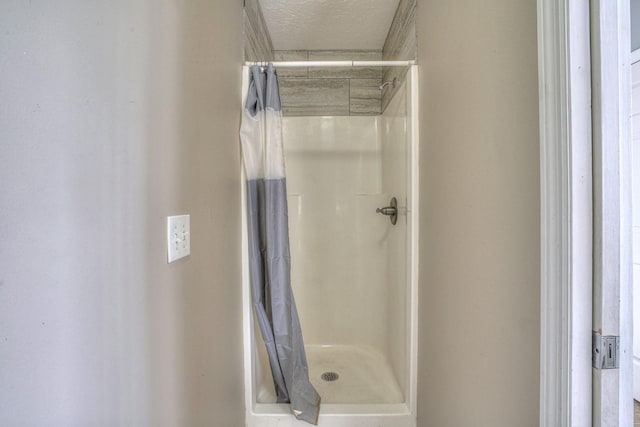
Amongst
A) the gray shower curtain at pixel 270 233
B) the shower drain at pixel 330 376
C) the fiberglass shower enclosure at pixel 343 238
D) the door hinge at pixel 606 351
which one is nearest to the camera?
the door hinge at pixel 606 351

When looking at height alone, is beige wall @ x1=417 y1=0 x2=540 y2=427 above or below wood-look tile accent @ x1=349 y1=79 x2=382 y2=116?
below

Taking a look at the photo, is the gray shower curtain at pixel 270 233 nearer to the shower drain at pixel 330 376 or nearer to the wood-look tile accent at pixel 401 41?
the shower drain at pixel 330 376

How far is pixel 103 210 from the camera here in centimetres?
48

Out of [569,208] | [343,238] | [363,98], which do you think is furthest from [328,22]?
[569,208]

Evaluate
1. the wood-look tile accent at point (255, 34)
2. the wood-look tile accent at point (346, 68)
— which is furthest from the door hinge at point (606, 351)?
the wood-look tile accent at point (346, 68)

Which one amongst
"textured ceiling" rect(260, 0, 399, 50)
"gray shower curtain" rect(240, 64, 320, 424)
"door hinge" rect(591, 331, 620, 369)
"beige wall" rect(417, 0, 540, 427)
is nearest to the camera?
"door hinge" rect(591, 331, 620, 369)

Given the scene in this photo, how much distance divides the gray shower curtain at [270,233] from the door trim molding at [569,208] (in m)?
0.96

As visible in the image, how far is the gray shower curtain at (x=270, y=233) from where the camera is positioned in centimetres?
126

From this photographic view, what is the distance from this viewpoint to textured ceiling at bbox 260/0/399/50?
60.7 inches

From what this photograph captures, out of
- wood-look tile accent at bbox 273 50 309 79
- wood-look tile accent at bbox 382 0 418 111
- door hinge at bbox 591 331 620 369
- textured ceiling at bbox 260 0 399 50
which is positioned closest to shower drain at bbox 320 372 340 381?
door hinge at bbox 591 331 620 369

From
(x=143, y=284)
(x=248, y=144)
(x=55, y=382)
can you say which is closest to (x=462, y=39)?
(x=248, y=144)

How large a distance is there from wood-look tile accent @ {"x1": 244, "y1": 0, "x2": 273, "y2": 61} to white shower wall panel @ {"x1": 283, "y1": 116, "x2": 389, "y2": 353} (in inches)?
18.9

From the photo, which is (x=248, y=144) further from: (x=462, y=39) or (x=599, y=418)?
(x=599, y=418)

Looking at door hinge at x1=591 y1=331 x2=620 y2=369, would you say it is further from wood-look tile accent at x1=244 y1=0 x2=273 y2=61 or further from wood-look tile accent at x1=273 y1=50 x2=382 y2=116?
wood-look tile accent at x1=273 y1=50 x2=382 y2=116
